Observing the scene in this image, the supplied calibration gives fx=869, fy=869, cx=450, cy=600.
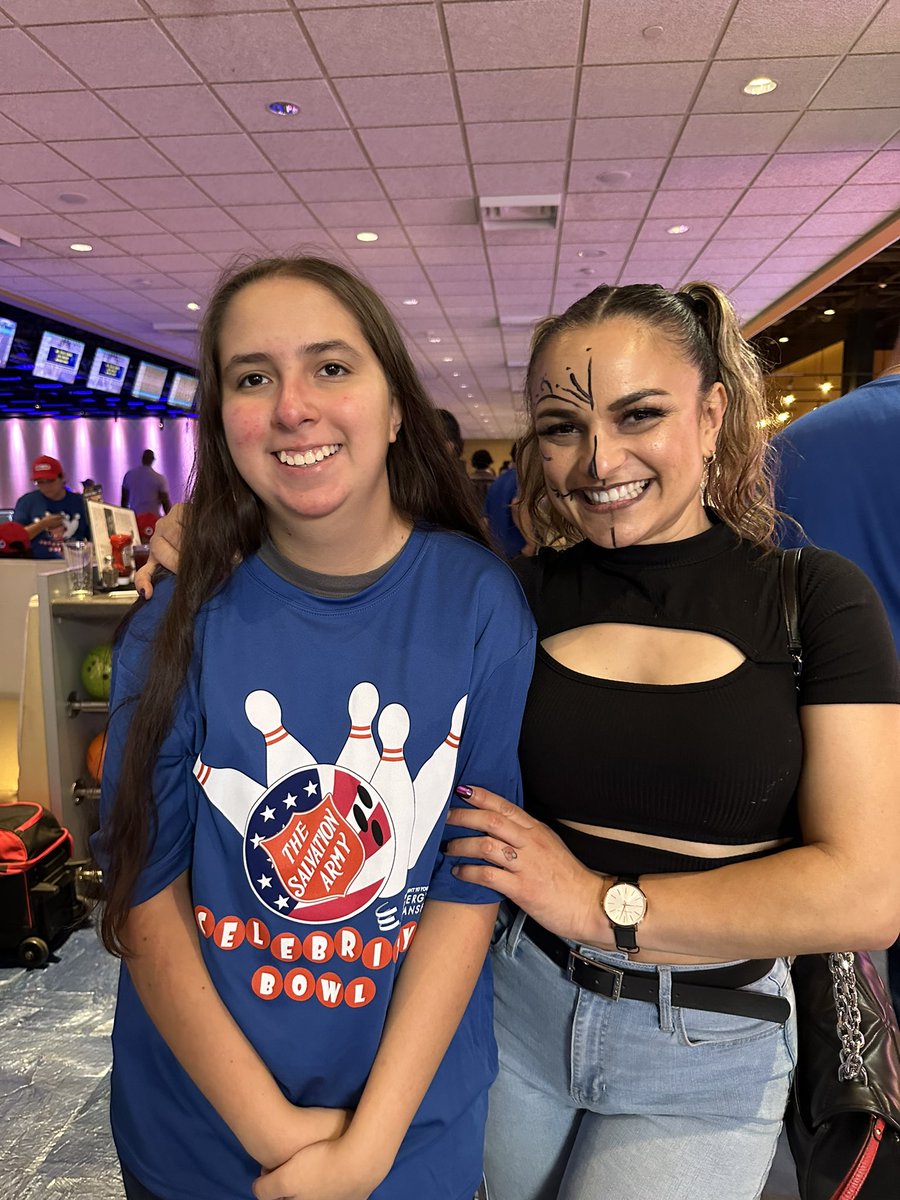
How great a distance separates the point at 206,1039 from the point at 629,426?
94cm

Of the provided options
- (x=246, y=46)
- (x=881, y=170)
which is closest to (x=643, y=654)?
(x=246, y=46)

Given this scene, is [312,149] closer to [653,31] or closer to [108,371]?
[653,31]

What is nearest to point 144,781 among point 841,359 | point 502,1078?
point 502,1078

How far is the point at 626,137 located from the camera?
4.99 meters

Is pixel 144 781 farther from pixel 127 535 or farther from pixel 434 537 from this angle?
pixel 127 535

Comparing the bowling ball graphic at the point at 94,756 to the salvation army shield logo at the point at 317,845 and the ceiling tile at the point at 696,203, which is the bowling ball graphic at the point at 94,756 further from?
the ceiling tile at the point at 696,203

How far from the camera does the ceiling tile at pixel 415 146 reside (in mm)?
4852

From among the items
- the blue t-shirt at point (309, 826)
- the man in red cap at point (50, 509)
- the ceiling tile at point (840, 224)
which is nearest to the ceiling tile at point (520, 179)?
the ceiling tile at point (840, 224)

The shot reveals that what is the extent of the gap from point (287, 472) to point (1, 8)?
12.7 feet

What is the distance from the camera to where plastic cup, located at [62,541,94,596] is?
3.18 m

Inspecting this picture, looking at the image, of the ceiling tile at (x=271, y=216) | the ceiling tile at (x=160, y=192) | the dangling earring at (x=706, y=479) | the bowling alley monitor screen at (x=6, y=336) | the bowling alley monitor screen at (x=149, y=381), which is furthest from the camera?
the bowling alley monitor screen at (x=149, y=381)

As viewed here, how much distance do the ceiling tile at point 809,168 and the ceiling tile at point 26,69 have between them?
4072 mm

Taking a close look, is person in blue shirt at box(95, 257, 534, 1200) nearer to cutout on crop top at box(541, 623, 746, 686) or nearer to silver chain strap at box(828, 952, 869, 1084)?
cutout on crop top at box(541, 623, 746, 686)

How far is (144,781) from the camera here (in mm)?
1038
